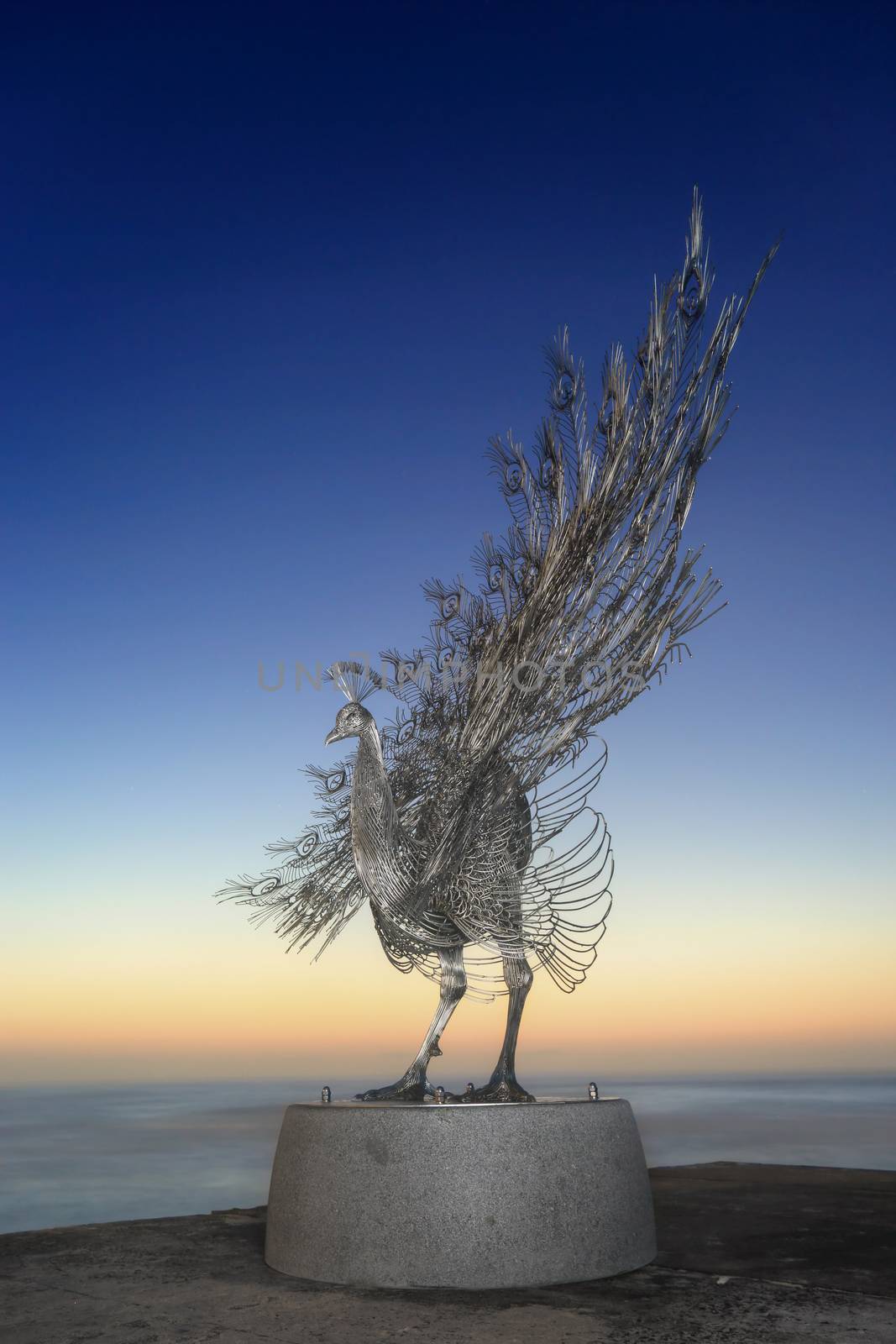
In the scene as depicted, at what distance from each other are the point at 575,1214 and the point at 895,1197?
3.62 metres

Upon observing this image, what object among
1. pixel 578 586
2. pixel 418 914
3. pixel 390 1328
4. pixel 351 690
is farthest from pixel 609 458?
pixel 390 1328

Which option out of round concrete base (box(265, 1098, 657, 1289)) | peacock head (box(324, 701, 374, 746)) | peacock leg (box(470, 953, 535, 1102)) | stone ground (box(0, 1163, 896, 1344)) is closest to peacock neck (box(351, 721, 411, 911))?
peacock head (box(324, 701, 374, 746))

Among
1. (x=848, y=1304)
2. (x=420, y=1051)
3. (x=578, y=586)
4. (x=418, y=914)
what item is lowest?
(x=848, y=1304)

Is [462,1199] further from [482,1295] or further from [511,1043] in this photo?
[511,1043]

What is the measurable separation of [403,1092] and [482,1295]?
1.22 metres

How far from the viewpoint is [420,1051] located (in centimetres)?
651

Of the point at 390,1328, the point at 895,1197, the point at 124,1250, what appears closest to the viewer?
the point at 390,1328

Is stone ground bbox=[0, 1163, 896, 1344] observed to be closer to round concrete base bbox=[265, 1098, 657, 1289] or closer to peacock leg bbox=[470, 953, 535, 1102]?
round concrete base bbox=[265, 1098, 657, 1289]

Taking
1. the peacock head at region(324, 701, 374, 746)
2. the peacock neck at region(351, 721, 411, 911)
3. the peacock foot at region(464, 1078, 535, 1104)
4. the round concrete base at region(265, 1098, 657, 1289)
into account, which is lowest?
the round concrete base at region(265, 1098, 657, 1289)

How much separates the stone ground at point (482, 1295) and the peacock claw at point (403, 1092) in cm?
102

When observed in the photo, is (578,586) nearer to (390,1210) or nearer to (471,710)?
(471,710)

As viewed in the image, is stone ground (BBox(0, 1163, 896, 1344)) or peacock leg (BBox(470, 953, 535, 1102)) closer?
stone ground (BBox(0, 1163, 896, 1344))

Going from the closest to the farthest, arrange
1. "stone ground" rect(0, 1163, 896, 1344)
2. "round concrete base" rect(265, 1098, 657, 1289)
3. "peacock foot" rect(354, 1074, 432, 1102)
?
"stone ground" rect(0, 1163, 896, 1344), "round concrete base" rect(265, 1098, 657, 1289), "peacock foot" rect(354, 1074, 432, 1102)

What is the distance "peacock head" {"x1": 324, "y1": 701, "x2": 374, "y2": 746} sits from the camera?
22.5ft
